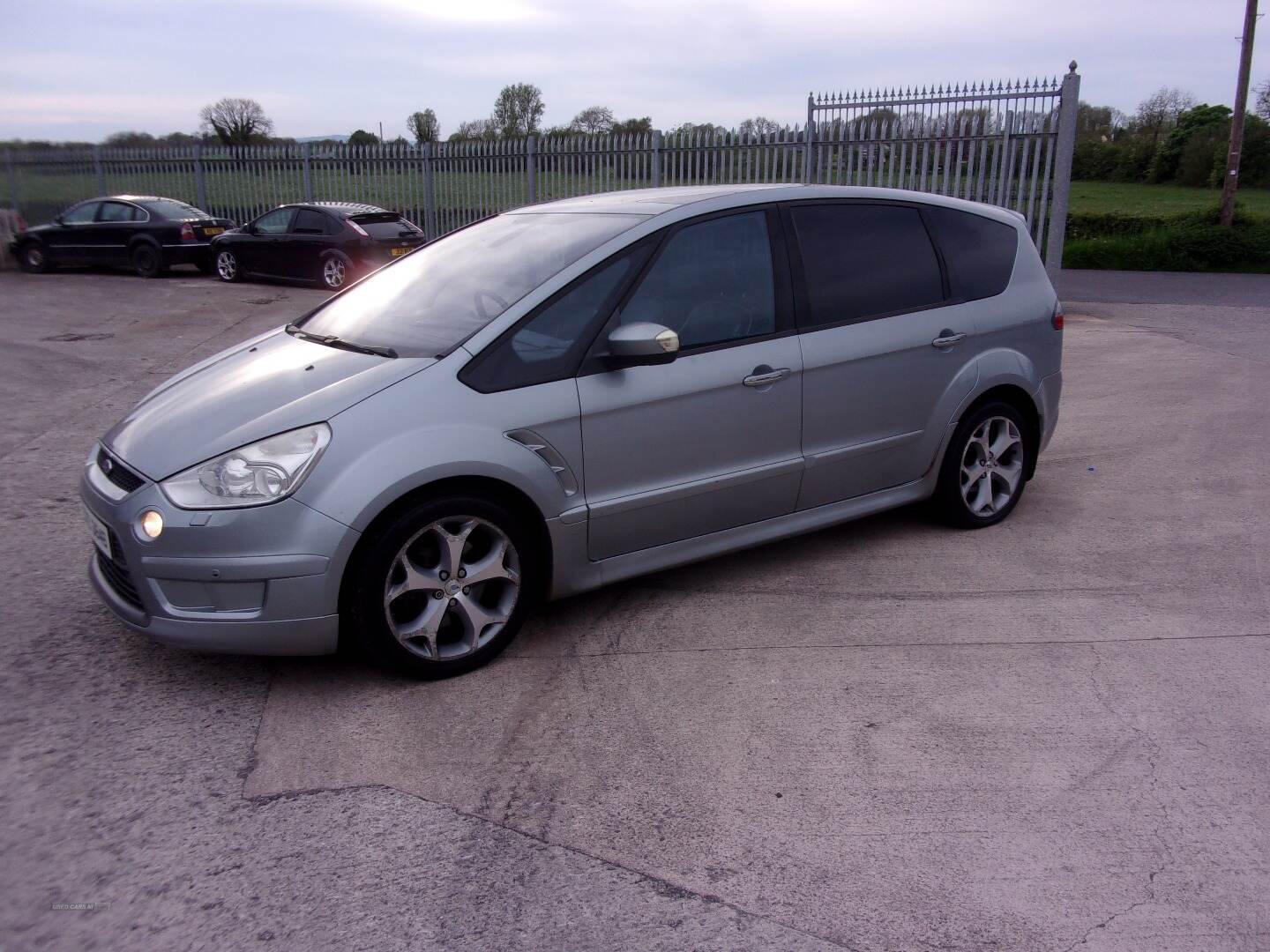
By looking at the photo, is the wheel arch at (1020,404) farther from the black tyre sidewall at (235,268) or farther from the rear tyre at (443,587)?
the black tyre sidewall at (235,268)

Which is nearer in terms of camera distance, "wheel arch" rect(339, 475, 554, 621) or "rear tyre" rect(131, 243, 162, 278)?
"wheel arch" rect(339, 475, 554, 621)

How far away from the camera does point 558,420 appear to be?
4066 millimetres

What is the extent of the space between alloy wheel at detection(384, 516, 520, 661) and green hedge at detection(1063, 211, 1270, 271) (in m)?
20.8

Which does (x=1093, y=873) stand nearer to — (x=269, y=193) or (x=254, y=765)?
(x=254, y=765)

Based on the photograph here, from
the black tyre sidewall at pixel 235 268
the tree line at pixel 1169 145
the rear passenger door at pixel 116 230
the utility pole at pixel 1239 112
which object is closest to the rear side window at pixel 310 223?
the black tyre sidewall at pixel 235 268

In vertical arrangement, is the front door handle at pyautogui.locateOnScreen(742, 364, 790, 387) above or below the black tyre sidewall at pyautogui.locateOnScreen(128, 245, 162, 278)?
above

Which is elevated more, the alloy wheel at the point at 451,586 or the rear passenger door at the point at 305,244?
the rear passenger door at the point at 305,244

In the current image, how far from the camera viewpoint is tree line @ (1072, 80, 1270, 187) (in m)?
38.1

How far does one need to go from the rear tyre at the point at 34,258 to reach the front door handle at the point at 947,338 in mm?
19084

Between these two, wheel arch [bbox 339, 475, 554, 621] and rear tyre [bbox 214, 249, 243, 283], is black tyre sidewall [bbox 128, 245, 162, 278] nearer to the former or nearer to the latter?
rear tyre [bbox 214, 249, 243, 283]

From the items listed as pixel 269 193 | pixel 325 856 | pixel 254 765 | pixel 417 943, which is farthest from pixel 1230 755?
pixel 269 193

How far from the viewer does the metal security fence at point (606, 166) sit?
14.7 metres

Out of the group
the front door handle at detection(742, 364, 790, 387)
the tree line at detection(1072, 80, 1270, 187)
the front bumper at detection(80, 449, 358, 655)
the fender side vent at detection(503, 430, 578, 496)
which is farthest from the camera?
the tree line at detection(1072, 80, 1270, 187)

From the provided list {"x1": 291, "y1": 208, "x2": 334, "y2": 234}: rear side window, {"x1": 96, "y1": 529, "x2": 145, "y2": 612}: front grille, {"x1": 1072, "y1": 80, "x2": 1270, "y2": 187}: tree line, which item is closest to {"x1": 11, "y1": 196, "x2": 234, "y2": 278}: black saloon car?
{"x1": 291, "y1": 208, "x2": 334, "y2": 234}: rear side window
